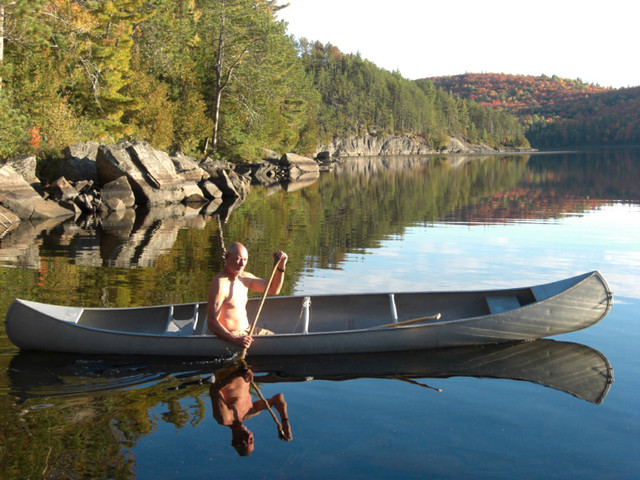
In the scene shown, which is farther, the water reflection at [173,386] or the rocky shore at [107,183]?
the rocky shore at [107,183]

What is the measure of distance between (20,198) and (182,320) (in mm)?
15636

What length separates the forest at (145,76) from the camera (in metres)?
26.1

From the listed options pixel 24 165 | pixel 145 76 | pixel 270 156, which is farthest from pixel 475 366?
pixel 270 156

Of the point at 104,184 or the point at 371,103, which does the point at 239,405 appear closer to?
the point at 104,184

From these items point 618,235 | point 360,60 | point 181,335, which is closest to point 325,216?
point 618,235

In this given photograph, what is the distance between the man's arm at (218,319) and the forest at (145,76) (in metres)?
14.5

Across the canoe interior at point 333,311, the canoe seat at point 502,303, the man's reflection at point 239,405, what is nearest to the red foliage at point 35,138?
the canoe interior at point 333,311

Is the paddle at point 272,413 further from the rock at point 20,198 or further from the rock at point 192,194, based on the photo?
the rock at point 192,194

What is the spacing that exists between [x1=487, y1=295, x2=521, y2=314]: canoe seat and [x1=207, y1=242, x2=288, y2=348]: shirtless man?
3186 mm

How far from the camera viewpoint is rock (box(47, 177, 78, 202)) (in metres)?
24.6

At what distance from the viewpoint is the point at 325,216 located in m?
24.0

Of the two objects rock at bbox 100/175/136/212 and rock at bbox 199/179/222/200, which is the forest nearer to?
rock at bbox 100/175/136/212

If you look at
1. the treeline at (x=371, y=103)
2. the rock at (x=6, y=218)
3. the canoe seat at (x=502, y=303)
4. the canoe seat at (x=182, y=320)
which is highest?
the treeline at (x=371, y=103)

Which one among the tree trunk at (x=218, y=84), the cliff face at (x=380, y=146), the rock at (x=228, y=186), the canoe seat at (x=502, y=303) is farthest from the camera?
the cliff face at (x=380, y=146)
